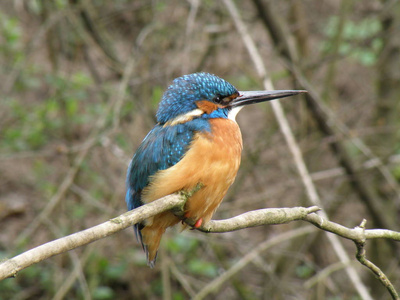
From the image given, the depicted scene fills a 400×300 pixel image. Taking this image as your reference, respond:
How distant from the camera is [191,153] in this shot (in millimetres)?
2572

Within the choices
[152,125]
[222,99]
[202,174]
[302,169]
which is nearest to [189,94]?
[222,99]

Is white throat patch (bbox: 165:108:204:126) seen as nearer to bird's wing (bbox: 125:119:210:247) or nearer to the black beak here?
bird's wing (bbox: 125:119:210:247)

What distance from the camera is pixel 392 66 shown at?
216 inches

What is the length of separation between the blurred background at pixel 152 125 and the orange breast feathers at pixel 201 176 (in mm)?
1533

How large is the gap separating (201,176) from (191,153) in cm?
13

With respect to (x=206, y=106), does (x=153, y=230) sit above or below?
below

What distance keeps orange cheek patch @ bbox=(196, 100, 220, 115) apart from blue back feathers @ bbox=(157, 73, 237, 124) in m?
0.02

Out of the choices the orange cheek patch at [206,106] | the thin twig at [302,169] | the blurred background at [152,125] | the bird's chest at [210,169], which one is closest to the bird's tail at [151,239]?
the bird's chest at [210,169]

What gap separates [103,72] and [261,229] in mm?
2753

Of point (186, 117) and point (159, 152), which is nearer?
point (159, 152)

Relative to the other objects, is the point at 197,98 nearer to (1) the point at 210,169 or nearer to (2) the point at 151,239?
(1) the point at 210,169

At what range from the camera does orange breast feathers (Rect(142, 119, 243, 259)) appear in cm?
250

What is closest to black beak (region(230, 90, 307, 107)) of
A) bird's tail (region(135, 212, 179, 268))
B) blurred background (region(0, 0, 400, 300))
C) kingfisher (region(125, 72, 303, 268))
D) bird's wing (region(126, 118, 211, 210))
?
kingfisher (region(125, 72, 303, 268))

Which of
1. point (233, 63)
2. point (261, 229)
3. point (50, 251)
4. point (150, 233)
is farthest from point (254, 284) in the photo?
point (50, 251)
